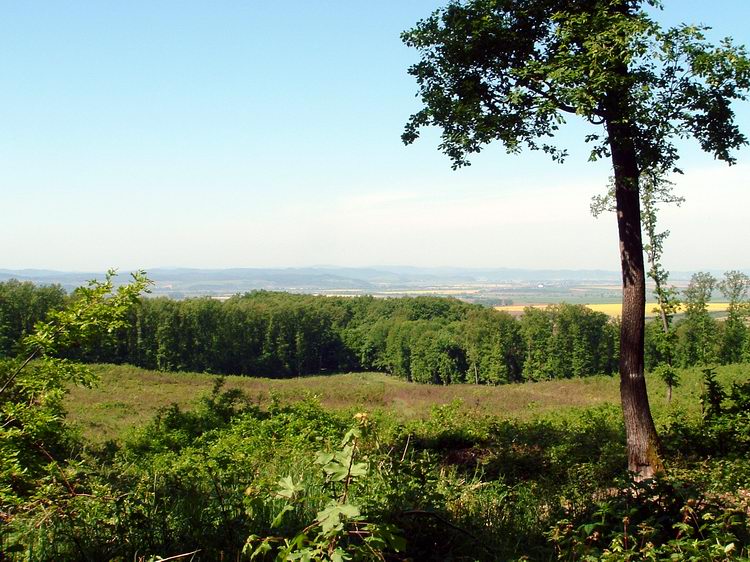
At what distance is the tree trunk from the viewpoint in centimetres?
758

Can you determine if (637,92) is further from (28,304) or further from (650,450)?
(28,304)

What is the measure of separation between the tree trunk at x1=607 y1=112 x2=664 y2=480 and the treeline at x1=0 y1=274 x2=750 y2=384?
47012 millimetres

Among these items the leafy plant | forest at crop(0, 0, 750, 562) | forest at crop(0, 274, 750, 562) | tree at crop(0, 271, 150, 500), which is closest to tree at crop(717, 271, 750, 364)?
forest at crop(0, 274, 750, 562)

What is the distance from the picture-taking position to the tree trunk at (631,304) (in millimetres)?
7578

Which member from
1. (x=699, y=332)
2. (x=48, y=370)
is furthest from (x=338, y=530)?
(x=699, y=332)

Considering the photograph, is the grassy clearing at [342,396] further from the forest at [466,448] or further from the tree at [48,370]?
the tree at [48,370]

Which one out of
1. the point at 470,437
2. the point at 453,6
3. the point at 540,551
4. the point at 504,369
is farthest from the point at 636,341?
the point at 504,369

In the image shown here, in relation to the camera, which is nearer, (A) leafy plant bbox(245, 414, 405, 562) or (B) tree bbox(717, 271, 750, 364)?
(A) leafy plant bbox(245, 414, 405, 562)

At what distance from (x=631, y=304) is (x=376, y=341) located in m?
74.7

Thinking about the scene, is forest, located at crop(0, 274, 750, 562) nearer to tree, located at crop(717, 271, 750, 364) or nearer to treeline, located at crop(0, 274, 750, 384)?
tree, located at crop(717, 271, 750, 364)

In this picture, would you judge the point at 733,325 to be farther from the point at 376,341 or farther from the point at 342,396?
the point at 376,341

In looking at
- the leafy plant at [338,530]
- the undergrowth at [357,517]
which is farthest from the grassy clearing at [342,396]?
the leafy plant at [338,530]

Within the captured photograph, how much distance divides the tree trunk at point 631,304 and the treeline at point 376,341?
47012mm

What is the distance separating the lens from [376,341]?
269 ft
